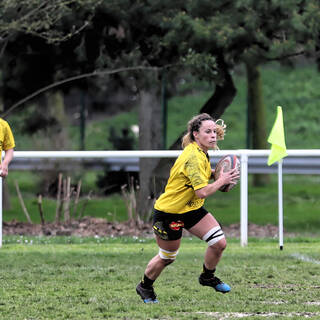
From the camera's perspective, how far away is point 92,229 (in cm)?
1361

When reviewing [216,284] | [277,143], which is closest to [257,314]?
[216,284]

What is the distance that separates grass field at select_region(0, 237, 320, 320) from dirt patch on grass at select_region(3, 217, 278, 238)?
1.02 meters

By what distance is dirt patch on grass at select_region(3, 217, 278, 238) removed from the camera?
13234 millimetres

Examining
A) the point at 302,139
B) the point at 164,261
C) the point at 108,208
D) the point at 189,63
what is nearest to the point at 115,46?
the point at 189,63

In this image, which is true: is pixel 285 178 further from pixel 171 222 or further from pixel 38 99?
pixel 171 222

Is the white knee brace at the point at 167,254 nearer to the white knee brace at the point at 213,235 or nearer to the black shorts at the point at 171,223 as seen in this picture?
the black shorts at the point at 171,223

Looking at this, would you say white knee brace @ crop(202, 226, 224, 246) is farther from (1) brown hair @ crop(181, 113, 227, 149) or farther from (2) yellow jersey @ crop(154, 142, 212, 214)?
(1) brown hair @ crop(181, 113, 227, 149)

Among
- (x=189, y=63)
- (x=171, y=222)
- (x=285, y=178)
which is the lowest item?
(x=285, y=178)

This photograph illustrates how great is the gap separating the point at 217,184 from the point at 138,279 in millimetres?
2342

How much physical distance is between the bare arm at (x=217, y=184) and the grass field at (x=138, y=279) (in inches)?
38.7

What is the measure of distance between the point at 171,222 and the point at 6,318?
5.17ft

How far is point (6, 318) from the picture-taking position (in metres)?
6.71

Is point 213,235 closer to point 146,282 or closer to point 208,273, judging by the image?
point 208,273

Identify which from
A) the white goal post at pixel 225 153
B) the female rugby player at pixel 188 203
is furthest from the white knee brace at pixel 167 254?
the white goal post at pixel 225 153
